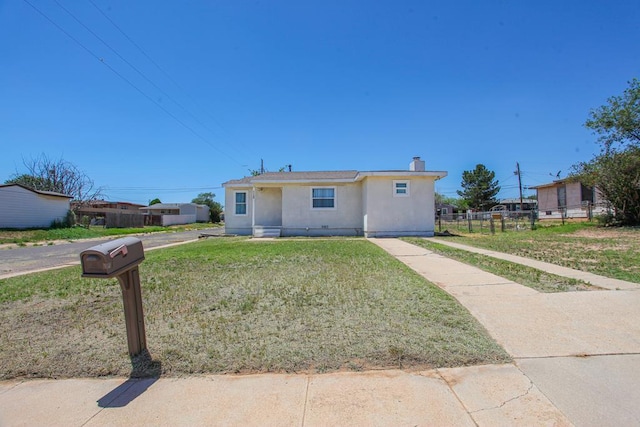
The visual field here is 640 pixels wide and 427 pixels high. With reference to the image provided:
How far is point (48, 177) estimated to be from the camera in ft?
120

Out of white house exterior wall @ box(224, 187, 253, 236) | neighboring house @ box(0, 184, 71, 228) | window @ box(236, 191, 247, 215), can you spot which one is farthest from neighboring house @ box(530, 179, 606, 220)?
neighboring house @ box(0, 184, 71, 228)

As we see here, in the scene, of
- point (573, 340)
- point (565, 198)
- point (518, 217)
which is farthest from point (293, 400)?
point (565, 198)

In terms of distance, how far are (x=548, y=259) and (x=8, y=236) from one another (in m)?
26.6

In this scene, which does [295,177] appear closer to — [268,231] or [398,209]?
[268,231]

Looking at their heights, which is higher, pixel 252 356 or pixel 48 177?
pixel 48 177

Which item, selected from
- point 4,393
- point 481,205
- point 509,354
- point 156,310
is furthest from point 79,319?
point 481,205

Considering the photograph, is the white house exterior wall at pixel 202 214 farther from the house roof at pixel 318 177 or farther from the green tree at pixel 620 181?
the green tree at pixel 620 181

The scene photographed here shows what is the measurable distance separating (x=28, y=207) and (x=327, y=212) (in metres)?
21.8

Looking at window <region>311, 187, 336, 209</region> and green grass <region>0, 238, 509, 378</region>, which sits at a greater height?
window <region>311, 187, 336, 209</region>

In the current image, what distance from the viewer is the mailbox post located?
8.99 ft

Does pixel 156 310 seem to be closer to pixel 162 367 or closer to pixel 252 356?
pixel 162 367

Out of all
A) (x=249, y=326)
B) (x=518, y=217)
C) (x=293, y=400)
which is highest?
(x=518, y=217)

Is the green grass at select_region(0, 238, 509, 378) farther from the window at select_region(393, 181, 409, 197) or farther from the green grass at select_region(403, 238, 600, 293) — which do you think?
the window at select_region(393, 181, 409, 197)

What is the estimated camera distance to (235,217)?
61.0 feet
